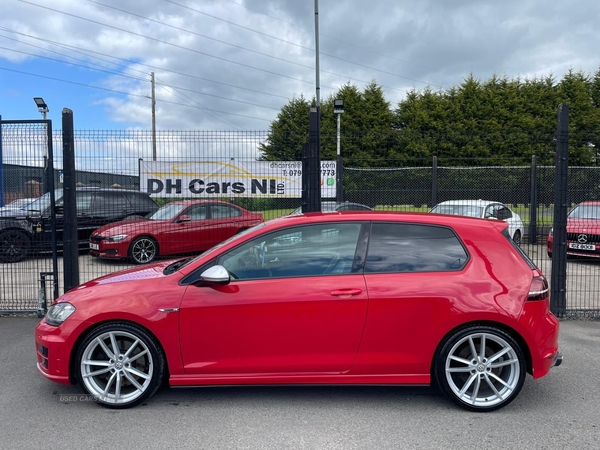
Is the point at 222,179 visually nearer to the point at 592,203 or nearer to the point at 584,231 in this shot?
the point at 592,203

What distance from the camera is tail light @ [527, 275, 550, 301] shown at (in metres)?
3.77

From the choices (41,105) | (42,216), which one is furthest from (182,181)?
(41,105)

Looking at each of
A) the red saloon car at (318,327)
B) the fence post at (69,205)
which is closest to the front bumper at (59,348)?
the red saloon car at (318,327)

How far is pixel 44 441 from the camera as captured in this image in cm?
335

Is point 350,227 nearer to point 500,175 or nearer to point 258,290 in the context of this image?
point 258,290

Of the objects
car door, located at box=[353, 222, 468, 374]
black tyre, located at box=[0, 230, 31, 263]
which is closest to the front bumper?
car door, located at box=[353, 222, 468, 374]

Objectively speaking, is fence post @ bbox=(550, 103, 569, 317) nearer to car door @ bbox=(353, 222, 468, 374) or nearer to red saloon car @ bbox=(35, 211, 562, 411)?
red saloon car @ bbox=(35, 211, 562, 411)

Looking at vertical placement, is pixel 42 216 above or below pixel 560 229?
above

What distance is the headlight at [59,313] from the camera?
12.6ft

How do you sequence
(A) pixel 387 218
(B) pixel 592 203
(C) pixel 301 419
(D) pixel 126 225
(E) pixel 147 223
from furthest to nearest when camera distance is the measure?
(D) pixel 126 225, (E) pixel 147 223, (B) pixel 592 203, (A) pixel 387 218, (C) pixel 301 419

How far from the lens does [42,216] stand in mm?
6949

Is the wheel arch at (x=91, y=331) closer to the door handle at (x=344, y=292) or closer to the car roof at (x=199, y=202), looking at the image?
the door handle at (x=344, y=292)

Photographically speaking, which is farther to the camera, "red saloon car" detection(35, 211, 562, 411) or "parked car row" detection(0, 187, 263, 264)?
"parked car row" detection(0, 187, 263, 264)

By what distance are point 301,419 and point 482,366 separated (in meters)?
1.47
